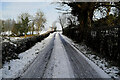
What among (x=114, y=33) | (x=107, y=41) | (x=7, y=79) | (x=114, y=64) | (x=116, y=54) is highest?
(x=114, y=33)

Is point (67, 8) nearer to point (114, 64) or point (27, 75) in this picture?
point (114, 64)

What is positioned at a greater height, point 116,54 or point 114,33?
point 114,33

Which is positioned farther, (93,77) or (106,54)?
(106,54)

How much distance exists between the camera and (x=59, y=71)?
13.0ft

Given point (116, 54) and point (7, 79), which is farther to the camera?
point (116, 54)

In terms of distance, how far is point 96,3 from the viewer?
35.0 ft

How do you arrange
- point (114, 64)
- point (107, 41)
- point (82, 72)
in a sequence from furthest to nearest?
point (107, 41), point (114, 64), point (82, 72)

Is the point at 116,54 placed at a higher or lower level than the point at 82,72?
higher

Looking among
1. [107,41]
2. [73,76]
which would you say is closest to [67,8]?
[107,41]

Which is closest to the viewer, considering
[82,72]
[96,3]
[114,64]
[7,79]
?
[7,79]

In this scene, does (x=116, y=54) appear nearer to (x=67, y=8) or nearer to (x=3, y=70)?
(x=3, y=70)

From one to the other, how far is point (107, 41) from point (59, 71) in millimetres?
3522

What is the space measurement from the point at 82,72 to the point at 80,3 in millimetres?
9900

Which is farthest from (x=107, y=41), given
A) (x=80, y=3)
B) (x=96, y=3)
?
(x=80, y=3)
